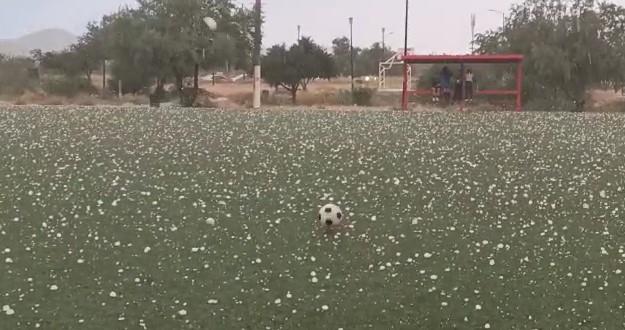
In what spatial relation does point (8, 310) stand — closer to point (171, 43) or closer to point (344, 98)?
point (344, 98)

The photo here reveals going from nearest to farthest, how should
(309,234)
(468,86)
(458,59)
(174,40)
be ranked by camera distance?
(309,234), (458,59), (468,86), (174,40)

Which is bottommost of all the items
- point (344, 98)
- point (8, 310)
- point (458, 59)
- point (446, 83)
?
point (8, 310)

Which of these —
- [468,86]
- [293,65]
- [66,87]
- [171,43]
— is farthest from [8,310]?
[293,65]

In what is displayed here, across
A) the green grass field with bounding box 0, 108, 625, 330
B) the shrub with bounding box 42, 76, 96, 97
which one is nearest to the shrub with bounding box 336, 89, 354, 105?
the shrub with bounding box 42, 76, 96, 97

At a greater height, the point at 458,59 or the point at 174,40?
the point at 174,40

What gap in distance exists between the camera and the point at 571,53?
4056 centimetres

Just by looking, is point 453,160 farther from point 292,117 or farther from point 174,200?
point 292,117

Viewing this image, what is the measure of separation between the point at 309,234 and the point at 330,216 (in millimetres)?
301

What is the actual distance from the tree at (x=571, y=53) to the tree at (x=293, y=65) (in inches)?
692

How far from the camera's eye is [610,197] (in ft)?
30.8

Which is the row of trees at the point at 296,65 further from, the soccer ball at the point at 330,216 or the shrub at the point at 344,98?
the soccer ball at the point at 330,216

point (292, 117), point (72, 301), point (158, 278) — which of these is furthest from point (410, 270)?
point (292, 117)

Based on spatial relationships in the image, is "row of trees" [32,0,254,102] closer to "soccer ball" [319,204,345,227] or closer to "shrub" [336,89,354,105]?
"shrub" [336,89,354,105]

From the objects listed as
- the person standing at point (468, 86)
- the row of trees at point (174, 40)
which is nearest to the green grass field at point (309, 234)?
the person standing at point (468, 86)
